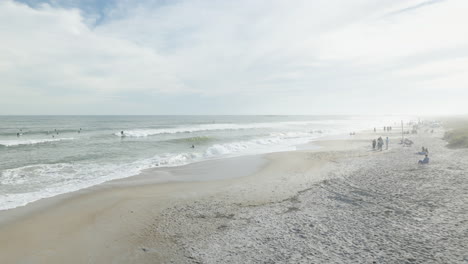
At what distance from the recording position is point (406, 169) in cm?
1316

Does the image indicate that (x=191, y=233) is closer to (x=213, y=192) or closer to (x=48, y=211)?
(x=213, y=192)

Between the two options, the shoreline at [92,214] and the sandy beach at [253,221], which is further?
the shoreline at [92,214]

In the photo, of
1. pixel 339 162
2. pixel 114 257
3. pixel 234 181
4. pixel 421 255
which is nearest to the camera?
pixel 421 255

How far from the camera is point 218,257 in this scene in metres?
5.55

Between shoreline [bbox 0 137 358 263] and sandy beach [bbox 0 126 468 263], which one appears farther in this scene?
shoreline [bbox 0 137 358 263]

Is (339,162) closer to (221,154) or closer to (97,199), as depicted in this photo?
(221,154)

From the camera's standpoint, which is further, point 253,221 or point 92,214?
point 92,214

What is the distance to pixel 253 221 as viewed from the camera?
734cm

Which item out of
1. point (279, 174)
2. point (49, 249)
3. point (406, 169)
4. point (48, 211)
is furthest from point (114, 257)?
point (406, 169)

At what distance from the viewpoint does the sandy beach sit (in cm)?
564

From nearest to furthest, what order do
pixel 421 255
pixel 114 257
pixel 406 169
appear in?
pixel 421 255, pixel 114 257, pixel 406 169

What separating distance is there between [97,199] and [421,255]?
11289mm

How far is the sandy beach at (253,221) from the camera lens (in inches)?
222

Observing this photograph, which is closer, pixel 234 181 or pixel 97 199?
pixel 97 199
